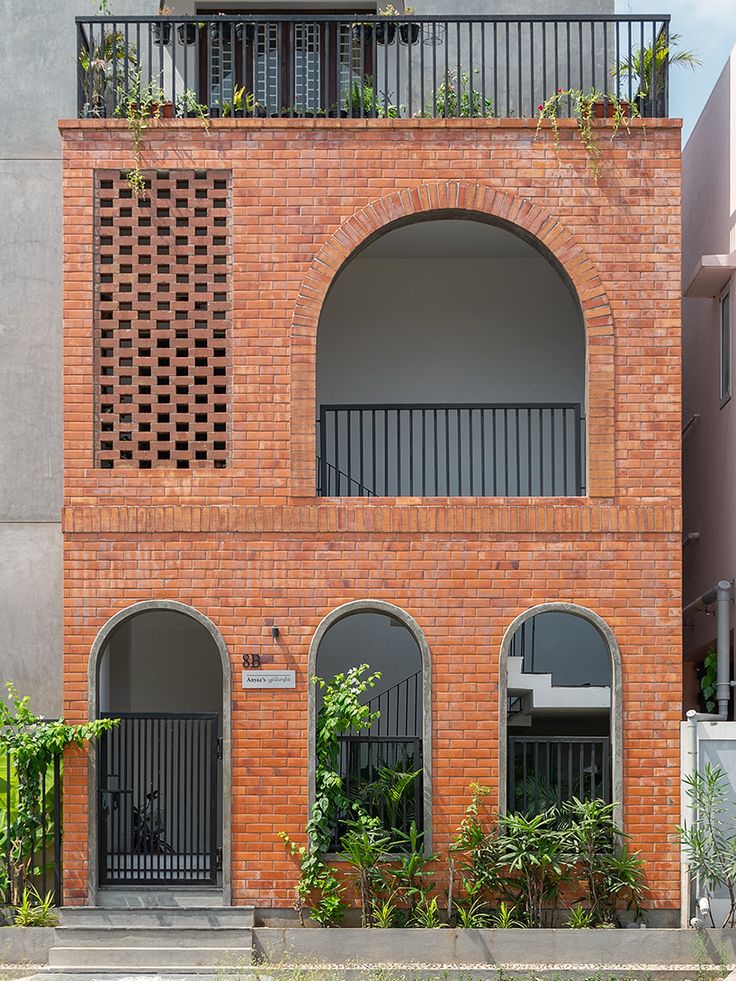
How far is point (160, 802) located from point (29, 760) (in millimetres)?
1446

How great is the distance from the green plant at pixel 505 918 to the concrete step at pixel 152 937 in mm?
2458

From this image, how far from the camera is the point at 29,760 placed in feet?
48.2

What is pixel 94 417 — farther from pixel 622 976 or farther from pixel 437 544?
pixel 622 976

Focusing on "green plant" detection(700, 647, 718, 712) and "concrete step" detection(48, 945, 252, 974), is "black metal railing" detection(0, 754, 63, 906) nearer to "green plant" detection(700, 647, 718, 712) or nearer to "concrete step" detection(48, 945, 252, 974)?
"concrete step" detection(48, 945, 252, 974)

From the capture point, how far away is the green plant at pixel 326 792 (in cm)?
1448

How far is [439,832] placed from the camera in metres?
14.7

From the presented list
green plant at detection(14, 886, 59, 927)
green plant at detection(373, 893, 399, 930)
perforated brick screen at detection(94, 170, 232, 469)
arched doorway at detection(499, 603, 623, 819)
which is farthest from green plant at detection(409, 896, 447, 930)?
perforated brick screen at detection(94, 170, 232, 469)

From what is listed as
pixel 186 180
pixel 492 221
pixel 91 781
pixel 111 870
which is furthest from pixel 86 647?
pixel 492 221

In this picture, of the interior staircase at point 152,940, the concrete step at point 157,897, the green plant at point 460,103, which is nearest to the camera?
the interior staircase at point 152,940

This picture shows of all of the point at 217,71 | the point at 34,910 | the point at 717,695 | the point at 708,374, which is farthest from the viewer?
the point at 708,374

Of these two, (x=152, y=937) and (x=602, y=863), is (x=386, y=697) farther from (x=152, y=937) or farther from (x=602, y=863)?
(x=152, y=937)

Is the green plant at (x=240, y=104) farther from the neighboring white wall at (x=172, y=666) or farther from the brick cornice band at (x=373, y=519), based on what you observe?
the neighboring white wall at (x=172, y=666)

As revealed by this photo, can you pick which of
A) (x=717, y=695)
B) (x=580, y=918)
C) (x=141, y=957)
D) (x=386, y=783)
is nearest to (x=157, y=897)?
(x=141, y=957)

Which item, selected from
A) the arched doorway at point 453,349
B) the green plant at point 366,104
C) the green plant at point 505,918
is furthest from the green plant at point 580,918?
the green plant at point 366,104
